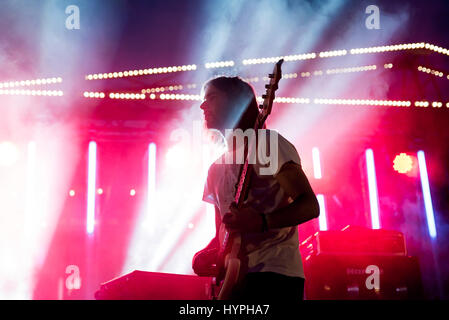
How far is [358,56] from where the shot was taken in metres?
7.08

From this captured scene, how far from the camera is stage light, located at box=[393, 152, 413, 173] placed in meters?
8.34

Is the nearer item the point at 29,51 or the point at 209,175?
the point at 209,175

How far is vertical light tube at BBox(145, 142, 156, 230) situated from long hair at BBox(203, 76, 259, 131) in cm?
547

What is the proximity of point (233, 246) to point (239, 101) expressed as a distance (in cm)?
68

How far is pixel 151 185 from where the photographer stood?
7.83 meters

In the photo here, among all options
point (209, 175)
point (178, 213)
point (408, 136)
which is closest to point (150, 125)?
point (178, 213)

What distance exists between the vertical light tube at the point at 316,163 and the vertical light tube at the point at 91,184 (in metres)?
3.34

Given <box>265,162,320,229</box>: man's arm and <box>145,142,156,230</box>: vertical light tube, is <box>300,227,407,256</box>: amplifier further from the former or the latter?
<box>145,142,156,230</box>: vertical light tube

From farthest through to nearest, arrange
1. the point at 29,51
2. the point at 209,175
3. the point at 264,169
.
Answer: the point at 29,51, the point at 209,175, the point at 264,169

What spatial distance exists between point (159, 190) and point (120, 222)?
2.53 feet

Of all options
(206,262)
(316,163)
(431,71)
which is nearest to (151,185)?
(316,163)

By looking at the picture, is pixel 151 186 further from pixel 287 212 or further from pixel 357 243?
pixel 287 212
